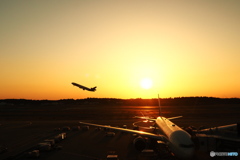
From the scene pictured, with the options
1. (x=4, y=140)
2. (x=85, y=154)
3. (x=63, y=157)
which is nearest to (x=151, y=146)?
(x=85, y=154)

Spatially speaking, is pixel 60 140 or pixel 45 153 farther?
A: pixel 60 140

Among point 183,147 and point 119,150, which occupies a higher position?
point 183,147

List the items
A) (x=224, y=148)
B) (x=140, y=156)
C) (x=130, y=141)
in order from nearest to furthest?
(x=224, y=148) → (x=140, y=156) → (x=130, y=141)

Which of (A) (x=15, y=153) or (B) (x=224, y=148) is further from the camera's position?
(A) (x=15, y=153)

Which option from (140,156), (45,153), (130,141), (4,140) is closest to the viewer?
(140,156)

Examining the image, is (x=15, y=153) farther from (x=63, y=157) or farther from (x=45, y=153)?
(x=63, y=157)

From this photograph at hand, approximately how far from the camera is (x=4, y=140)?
5203cm

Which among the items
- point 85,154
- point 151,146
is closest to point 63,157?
point 85,154

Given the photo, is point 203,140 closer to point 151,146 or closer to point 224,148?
point 224,148

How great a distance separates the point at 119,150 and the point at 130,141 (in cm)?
853

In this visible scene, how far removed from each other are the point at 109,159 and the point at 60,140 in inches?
836

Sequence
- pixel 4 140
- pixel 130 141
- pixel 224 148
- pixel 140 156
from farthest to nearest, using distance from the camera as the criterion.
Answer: pixel 4 140, pixel 130 141, pixel 140 156, pixel 224 148

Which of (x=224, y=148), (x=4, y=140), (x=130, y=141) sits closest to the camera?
(x=224, y=148)

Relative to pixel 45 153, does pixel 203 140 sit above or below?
above
